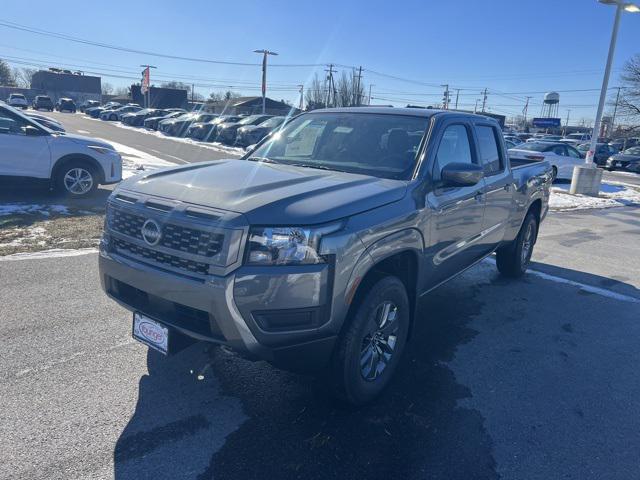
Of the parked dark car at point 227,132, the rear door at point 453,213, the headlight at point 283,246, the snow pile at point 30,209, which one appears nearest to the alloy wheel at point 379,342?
the rear door at point 453,213

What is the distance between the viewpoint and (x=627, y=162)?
29.3 metres

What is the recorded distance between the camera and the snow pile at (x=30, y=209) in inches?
298

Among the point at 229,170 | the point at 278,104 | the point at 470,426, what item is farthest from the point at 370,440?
the point at 278,104

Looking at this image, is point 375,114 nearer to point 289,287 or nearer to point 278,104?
point 289,287

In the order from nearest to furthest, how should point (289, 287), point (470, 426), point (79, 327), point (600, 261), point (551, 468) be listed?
point (289, 287), point (551, 468), point (470, 426), point (79, 327), point (600, 261)

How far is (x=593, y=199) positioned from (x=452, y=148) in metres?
12.7

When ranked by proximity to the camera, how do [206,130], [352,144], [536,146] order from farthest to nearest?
1. [206,130]
2. [536,146]
3. [352,144]

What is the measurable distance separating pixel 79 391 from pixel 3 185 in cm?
661

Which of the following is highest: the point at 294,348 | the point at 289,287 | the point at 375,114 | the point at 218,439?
the point at 375,114

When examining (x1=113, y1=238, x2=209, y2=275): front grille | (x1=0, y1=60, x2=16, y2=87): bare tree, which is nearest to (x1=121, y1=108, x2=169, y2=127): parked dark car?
(x1=113, y1=238, x2=209, y2=275): front grille

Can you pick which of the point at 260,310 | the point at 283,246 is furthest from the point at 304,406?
the point at 283,246

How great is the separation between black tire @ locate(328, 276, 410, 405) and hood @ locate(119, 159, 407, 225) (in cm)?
58

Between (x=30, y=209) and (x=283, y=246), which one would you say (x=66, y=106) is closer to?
(x=30, y=209)

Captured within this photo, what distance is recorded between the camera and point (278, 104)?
6844cm
